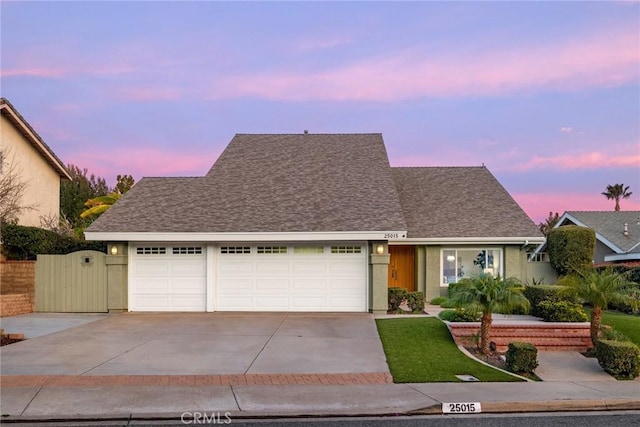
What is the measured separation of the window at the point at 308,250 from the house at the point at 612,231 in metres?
14.6

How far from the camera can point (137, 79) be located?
20.3 metres

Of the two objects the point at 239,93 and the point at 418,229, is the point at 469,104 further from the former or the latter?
the point at 239,93

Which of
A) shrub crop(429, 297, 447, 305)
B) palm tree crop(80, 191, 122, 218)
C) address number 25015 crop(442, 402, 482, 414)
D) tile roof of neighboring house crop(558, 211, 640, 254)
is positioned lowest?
shrub crop(429, 297, 447, 305)

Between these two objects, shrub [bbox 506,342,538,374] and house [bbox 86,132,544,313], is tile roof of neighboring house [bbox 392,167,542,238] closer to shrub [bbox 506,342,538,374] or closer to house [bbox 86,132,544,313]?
house [bbox 86,132,544,313]

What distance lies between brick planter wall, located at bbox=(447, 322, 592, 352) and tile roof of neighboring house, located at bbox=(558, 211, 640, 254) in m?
13.4

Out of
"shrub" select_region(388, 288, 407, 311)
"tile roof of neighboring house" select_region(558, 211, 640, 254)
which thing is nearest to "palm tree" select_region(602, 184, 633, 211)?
"tile roof of neighboring house" select_region(558, 211, 640, 254)

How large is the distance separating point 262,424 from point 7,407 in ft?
12.2

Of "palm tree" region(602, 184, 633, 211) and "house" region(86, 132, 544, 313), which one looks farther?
"palm tree" region(602, 184, 633, 211)

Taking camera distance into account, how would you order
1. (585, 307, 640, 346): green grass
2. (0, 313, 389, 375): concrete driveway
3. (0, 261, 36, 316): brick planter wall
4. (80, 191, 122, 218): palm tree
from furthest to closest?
(80, 191, 122, 218): palm tree → (0, 261, 36, 316): brick planter wall → (585, 307, 640, 346): green grass → (0, 313, 389, 375): concrete driveway

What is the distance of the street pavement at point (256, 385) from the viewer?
8.13 metres

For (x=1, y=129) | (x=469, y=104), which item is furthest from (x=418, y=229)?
(x=1, y=129)

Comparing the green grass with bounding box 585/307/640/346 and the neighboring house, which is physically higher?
the neighboring house

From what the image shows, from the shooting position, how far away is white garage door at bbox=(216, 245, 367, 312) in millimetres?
17781

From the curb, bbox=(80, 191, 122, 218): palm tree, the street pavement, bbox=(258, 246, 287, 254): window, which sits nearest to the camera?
the curb
